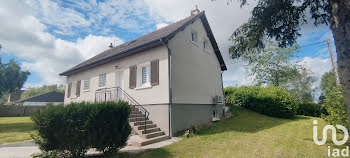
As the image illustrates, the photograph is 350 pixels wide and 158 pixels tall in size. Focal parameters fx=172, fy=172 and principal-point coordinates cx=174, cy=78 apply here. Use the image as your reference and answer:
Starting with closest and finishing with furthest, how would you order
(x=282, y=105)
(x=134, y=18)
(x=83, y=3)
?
(x=83, y=3), (x=134, y=18), (x=282, y=105)

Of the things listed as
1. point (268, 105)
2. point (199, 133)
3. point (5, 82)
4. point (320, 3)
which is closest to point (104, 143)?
point (199, 133)

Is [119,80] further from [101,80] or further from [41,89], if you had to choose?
[41,89]

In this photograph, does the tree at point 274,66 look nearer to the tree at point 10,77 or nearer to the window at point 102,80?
the window at point 102,80

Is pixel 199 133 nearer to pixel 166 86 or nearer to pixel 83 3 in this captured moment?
pixel 166 86

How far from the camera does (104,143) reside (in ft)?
16.8

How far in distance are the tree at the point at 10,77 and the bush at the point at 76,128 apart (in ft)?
114

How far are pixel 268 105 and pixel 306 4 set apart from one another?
34.4 ft

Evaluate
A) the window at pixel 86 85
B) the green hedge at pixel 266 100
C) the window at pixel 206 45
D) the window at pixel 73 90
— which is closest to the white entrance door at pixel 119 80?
the window at pixel 86 85

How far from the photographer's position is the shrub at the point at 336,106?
6.99 metres

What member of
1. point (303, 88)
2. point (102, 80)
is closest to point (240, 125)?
point (102, 80)

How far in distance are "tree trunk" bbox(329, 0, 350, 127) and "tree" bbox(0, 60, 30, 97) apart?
135 ft

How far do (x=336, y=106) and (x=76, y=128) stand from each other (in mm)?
10018

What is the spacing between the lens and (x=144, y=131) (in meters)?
7.69

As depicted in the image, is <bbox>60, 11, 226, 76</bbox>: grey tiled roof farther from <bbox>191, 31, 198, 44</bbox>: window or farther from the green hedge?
the green hedge
